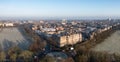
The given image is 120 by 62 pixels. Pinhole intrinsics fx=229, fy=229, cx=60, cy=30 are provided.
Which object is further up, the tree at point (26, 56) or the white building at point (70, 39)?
the tree at point (26, 56)

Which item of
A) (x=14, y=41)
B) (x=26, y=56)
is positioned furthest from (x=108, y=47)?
(x=14, y=41)

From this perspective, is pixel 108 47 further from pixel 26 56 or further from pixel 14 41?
pixel 14 41

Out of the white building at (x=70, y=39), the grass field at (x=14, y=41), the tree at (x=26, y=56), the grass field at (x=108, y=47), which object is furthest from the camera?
the white building at (x=70, y=39)

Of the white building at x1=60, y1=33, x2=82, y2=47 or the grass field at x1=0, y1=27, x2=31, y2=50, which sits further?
the white building at x1=60, y1=33, x2=82, y2=47

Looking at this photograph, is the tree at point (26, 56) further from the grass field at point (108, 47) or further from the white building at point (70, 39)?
the white building at point (70, 39)

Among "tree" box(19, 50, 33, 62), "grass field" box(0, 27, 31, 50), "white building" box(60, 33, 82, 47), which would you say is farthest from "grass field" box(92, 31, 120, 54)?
"grass field" box(0, 27, 31, 50)

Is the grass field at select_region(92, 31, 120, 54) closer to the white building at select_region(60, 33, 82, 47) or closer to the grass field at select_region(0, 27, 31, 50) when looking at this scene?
the white building at select_region(60, 33, 82, 47)

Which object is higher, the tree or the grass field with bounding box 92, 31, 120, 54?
the tree

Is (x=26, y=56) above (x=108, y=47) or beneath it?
above

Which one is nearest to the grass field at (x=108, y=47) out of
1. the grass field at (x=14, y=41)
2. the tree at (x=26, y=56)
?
the tree at (x=26, y=56)

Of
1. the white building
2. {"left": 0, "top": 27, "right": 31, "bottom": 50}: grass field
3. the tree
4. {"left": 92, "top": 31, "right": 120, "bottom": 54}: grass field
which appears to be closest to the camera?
the tree

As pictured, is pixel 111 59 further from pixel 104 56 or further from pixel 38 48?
pixel 38 48
